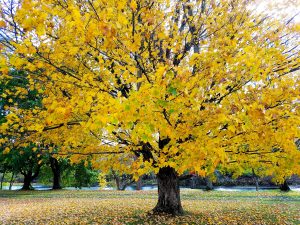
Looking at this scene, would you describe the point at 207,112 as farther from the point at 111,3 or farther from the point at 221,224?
the point at 221,224

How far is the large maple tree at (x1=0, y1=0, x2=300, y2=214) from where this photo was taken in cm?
504

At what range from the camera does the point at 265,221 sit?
396 inches

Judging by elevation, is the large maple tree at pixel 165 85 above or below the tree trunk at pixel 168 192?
above

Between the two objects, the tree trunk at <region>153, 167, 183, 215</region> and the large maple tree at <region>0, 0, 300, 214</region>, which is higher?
the large maple tree at <region>0, 0, 300, 214</region>

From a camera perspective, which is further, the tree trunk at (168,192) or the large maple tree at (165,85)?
the tree trunk at (168,192)

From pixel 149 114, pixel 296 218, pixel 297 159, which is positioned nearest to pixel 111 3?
pixel 149 114

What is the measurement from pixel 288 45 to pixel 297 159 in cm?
472

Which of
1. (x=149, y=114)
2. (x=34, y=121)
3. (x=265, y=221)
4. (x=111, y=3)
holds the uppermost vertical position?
(x=111, y=3)

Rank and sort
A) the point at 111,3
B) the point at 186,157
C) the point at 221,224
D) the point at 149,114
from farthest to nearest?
the point at 221,224 → the point at 111,3 → the point at 186,157 → the point at 149,114

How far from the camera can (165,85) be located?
504 cm

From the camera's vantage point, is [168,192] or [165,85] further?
[168,192]

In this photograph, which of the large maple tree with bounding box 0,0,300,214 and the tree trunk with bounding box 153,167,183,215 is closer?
the large maple tree with bounding box 0,0,300,214

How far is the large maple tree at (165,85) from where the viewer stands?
198 inches

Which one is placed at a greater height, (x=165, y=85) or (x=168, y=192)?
(x=165, y=85)
